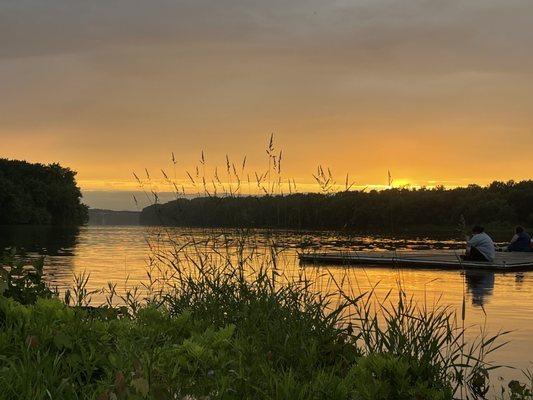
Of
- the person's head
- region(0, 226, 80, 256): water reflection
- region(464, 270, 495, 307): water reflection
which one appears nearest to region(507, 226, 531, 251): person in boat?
the person's head

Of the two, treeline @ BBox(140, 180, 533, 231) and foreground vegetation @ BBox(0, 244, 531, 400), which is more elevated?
treeline @ BBox(140, 180, 533, 231)

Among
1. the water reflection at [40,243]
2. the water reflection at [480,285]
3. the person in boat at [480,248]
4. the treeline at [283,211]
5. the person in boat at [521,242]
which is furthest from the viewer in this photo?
the water reflection at [40,243]

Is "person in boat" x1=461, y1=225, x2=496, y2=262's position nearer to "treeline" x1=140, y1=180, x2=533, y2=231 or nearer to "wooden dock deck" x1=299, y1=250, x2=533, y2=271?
"wooden dock deck" x1=299, y1=250, x2=533, y2=271

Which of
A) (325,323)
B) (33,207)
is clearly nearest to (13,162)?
(33,207)

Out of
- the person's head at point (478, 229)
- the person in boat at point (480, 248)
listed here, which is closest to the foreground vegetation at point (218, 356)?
the person's head at point (478, 229)

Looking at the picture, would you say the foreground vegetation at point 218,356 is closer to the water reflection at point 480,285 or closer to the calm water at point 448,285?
the calm water at point 448,285

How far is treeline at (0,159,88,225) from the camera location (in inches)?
4429

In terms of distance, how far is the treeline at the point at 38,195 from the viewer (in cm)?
11250

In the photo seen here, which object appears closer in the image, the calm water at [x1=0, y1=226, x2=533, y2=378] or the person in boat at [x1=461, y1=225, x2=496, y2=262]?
the calm water at [x1=0, y1=226, x2=533, y2=378]

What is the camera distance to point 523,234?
2903 centimetres

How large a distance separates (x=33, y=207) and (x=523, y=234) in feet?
328

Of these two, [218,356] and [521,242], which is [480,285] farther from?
[218,356]

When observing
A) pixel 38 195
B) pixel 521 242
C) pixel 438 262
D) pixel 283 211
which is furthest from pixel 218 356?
pixel 38 195

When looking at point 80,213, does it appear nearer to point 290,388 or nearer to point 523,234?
point 523,234
